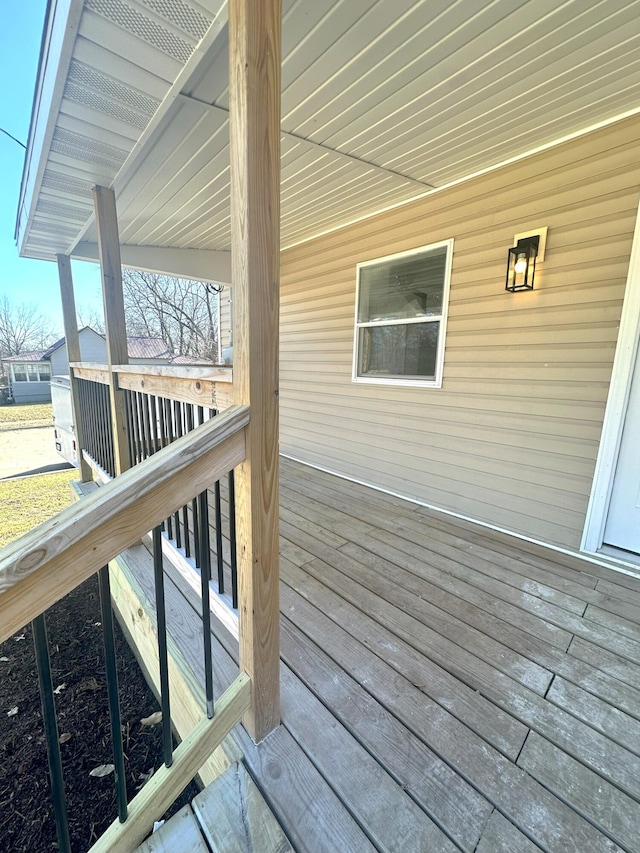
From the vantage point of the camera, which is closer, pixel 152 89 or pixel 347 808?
pixel 347 808

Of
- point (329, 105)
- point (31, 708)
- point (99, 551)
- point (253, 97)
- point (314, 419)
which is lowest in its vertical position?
point (31, 708)

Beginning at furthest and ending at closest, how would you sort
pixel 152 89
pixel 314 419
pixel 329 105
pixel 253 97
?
pixel 314 419 < pixel 329 105 < pixel 152 89 < pixel 253 97

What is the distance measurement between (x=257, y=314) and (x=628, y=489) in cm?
248

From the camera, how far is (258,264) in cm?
98

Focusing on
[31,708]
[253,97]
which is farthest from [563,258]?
[31,708]

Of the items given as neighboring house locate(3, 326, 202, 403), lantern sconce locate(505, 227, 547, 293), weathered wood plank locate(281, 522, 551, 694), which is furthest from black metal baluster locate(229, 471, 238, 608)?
neighboring house locate(3, 326, 202, 403)

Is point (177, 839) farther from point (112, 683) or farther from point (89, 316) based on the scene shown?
point (89, 316)

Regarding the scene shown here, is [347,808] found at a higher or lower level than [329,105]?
lower

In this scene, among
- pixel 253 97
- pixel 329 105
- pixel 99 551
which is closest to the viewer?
pixel 99 551

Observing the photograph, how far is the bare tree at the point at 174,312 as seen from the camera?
48.8 ft

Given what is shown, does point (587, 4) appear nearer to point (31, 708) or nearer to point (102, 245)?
point (102, 245)

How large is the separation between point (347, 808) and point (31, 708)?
7.15 feet

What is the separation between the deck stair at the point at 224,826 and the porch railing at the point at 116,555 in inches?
2.5

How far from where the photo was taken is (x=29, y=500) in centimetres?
634
